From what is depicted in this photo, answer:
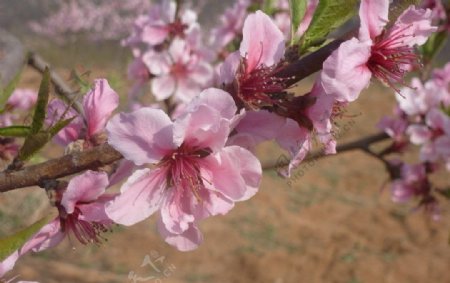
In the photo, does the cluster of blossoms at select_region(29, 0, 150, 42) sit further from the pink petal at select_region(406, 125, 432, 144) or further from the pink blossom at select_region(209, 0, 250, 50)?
the pink petal at select_region(406, 125, 432, 144)

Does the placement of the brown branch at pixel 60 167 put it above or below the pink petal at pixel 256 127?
below

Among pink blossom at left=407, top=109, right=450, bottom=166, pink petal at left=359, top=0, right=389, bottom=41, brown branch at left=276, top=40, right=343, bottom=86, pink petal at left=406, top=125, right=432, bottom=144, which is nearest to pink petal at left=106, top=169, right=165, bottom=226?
brown branch at left=276, top=40, right=343, bottom=86

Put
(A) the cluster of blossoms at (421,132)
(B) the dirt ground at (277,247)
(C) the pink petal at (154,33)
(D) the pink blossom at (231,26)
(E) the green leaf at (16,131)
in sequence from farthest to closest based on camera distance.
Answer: (B) the dirt ground at (277,247) → (D) the pink blossom at (231,26) → (A) the cluster of blossoms at (421,132) → (C) the pink petal at (154,33) → (E) the green leaf at (16,131)

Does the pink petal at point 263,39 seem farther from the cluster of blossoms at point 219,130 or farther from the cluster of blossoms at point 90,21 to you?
the cluster of blossoms at point 90,21

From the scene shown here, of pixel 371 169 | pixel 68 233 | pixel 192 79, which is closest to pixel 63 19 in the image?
pixel 371 169

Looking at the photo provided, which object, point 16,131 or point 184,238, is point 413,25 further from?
point 16,131

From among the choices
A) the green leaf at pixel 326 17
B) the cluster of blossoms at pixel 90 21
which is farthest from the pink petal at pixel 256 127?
the cluster of blossoms at pixel 90 21
